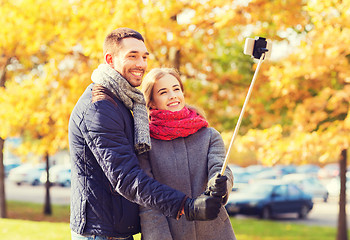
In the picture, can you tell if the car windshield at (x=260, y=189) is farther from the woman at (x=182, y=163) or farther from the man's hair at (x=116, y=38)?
the man's hair at (x=116, y=38)

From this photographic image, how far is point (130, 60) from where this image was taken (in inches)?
94.3

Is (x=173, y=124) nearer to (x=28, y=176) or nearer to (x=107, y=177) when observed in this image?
(x=107, y=177)

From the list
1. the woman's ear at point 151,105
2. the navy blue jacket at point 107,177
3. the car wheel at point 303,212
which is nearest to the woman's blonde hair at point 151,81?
the woman's ear at point 151,105

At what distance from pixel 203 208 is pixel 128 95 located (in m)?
0.73

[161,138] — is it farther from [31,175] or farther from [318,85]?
[31,175]

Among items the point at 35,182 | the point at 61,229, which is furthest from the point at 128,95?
the point at 35,182

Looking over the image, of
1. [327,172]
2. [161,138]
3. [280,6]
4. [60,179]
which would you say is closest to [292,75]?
[280,6]

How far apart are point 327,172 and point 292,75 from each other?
30.4 metres

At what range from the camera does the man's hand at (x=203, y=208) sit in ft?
6.80

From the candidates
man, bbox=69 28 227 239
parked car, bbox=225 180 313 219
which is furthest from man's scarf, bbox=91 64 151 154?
parked car, bbox=225 180 313 219

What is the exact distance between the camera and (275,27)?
691cm

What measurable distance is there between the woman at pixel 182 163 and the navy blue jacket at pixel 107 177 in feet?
0.57

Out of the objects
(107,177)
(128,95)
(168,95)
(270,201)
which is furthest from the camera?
(270,201)

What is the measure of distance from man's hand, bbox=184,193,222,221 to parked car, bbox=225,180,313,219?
12.7 m
